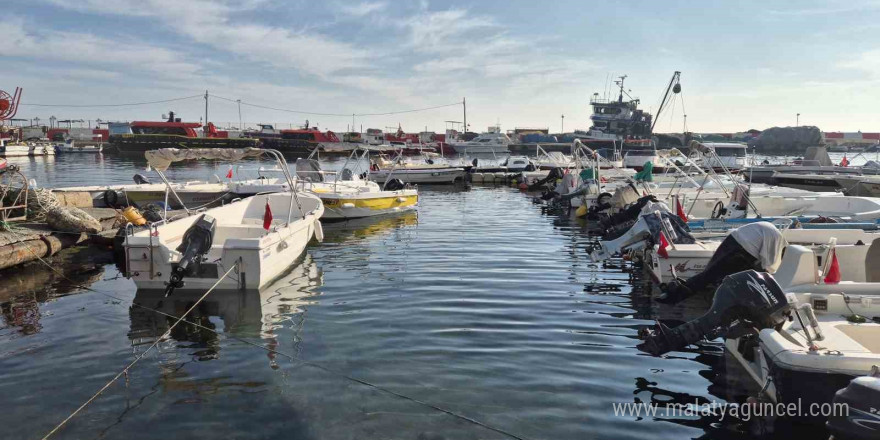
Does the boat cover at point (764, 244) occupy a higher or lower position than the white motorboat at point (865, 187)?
lower

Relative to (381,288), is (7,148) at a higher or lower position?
higher

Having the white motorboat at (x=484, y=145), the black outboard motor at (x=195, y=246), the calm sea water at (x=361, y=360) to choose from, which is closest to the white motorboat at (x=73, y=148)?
the white motorboat at (x=484, y=145)

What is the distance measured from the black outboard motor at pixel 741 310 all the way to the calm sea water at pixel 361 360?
768 millimetres

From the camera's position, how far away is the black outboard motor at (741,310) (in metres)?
6.16

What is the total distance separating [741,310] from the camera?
6.35 meters

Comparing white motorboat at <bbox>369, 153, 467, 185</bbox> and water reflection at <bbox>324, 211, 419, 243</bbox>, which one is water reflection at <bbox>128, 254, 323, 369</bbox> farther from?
white motorboat at <bbox>369, 153, 467, 185</bbox>

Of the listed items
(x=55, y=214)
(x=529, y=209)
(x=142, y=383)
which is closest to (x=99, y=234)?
(x=55, y=214)

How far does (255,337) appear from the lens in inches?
348

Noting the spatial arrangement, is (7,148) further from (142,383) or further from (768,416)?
(768,416)

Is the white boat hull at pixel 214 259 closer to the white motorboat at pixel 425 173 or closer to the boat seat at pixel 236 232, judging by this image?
the boat seat at pixel 236 232

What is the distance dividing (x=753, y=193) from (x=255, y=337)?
19.5m

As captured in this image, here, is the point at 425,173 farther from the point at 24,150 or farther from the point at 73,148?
the point at 73,148

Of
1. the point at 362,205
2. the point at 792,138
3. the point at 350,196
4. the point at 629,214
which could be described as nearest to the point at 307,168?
the point at 350,196

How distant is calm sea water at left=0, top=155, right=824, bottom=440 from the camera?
237 inches
